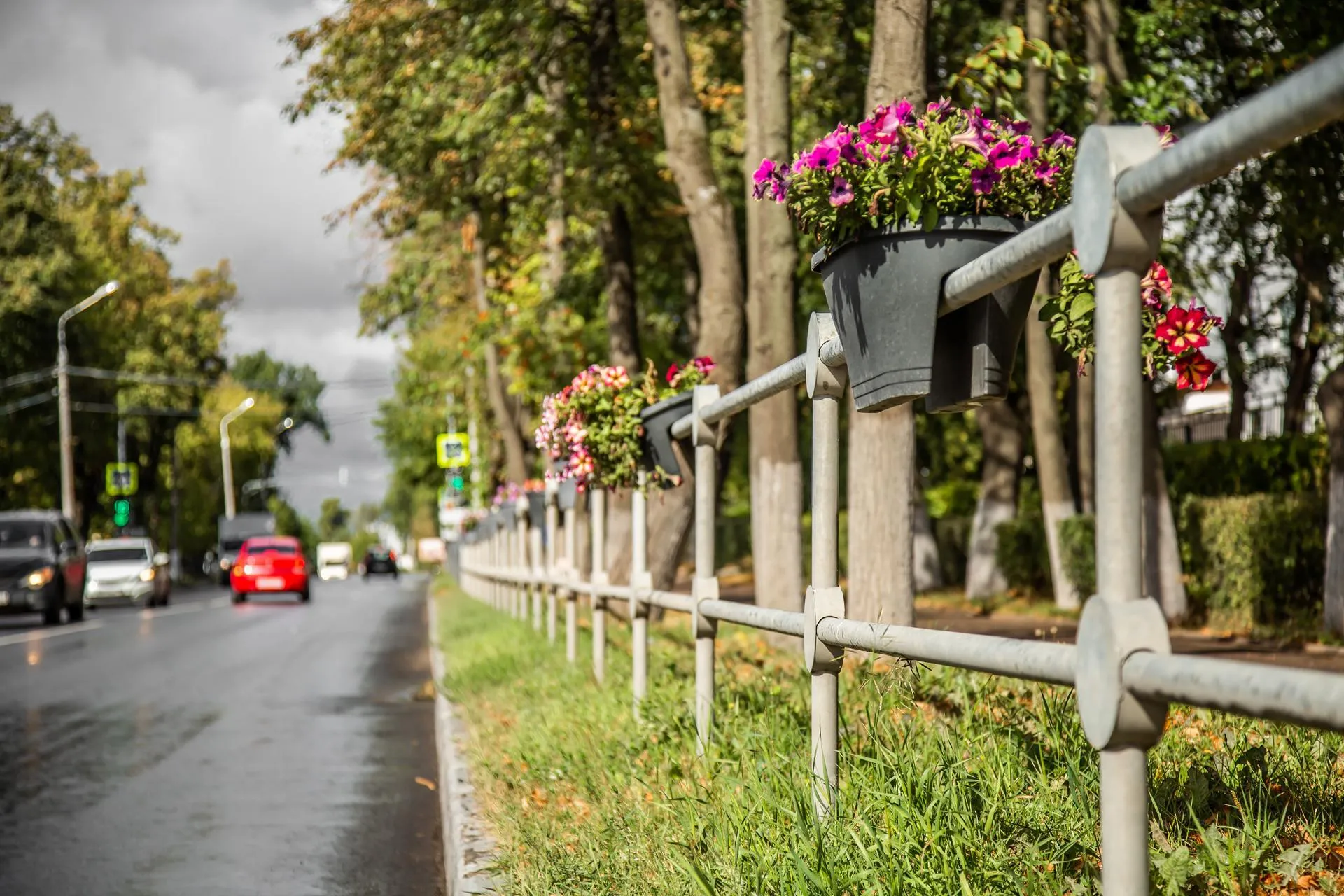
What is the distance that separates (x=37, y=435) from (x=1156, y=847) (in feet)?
177

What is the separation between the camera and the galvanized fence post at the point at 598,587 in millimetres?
9172

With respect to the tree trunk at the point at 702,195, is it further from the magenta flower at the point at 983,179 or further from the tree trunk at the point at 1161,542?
the magenta flower at the point at 983,179

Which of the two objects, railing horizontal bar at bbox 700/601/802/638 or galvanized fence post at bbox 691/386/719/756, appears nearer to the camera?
railing horizontal bar at bbox 700/601/802/638

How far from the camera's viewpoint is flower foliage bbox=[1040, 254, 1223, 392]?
10.9 feet

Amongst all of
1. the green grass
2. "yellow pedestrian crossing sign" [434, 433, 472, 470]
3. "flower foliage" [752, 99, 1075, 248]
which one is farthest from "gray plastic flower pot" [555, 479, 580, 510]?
"yellow pedestrian crossing sign" [434, 433, 472, 470]

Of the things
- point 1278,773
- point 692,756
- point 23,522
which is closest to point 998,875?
point 1278,773

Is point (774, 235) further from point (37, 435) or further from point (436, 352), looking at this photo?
point (37, 435)

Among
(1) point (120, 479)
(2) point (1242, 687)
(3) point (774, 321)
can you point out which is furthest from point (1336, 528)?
(1) point (120, 479)

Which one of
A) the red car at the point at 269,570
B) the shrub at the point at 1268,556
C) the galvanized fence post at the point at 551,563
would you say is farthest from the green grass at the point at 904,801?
the red car at the point at 269,570

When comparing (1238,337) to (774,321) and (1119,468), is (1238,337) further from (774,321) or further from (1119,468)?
(1119,468)

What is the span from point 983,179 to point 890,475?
550 centimetres

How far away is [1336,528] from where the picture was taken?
11.9 meters

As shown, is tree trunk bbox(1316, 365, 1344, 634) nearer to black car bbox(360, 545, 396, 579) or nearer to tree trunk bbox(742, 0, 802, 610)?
tree trunk bbox(742, 0, 802, 610)

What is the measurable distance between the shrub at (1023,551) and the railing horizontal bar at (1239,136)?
18.5 metres
